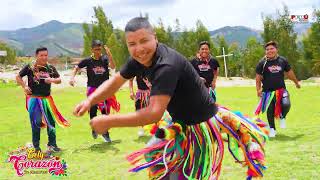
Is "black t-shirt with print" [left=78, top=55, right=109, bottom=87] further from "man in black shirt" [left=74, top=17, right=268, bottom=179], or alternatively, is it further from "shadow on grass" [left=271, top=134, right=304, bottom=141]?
"man in black shirt" [left=74, top=17, right=268, bottom=179]

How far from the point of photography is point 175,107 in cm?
380

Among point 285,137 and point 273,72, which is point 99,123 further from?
point 273,72

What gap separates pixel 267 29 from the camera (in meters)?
39.5

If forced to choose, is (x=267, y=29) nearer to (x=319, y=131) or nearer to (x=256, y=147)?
(x=319, y=131)

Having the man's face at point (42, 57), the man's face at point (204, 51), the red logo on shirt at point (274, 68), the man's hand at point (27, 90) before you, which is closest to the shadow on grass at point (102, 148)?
the man's hand at point (27, 90)

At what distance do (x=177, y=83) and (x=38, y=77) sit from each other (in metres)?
5.57

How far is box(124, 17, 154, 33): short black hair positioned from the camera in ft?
11.0

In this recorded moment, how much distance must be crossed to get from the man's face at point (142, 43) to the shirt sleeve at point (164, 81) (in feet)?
0.52

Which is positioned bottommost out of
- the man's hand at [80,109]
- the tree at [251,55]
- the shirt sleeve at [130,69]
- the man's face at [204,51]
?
the tree at [251,55]

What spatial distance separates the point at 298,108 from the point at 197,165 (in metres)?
11.8

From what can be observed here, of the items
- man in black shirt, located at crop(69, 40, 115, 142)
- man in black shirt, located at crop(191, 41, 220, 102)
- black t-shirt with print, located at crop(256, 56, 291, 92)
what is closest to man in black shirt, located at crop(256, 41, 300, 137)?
black t-shirt with print, located at crop(256, 56, 291, 92)

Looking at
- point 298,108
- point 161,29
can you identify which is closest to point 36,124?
point 298,108

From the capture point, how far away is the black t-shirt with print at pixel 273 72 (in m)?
9.54

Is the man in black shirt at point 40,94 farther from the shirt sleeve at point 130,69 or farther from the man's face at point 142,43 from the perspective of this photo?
the man's face at point 142,43
